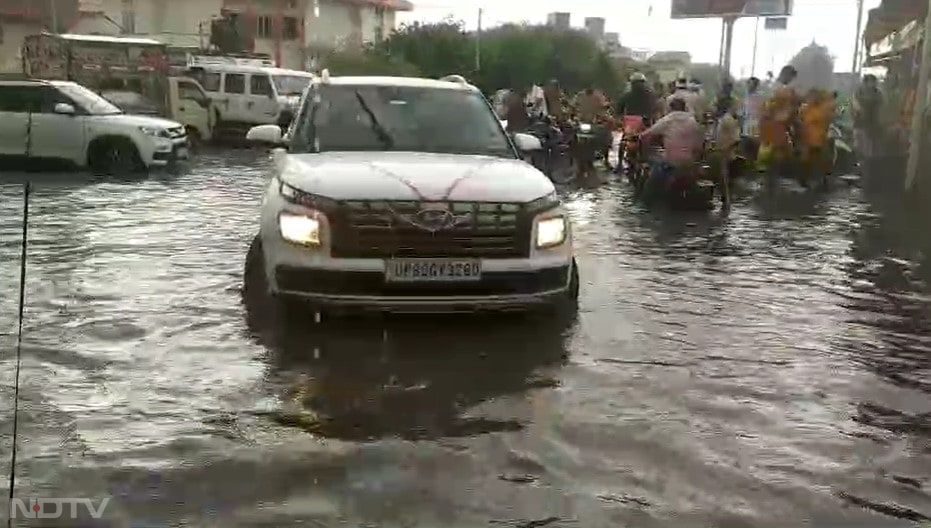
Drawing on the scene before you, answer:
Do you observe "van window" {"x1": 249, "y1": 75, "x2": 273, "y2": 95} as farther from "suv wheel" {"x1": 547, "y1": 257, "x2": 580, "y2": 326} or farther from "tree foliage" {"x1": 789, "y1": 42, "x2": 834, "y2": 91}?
"tree foliage" {"x1": 789, "y1": 42, "x2": 834, "y2": 91}

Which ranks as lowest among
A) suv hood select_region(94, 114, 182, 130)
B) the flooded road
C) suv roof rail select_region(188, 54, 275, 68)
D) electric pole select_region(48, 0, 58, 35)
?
the flooded road

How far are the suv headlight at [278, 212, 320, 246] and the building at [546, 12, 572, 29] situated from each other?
166 feet

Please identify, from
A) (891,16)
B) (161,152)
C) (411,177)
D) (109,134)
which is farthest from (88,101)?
(891,16)

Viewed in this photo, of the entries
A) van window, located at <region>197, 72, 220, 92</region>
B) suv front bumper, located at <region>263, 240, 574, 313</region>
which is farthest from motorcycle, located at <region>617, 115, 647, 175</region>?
van window, located at <region>197, 72, 220, 92</region>

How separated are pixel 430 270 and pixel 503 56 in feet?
135

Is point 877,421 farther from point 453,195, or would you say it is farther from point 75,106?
point 75,106

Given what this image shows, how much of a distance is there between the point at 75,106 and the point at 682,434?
46.6 feet

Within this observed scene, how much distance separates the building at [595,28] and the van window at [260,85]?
2951 cm

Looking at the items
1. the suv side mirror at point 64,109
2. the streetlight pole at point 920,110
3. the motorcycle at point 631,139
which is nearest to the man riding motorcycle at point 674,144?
the motorcycle at point 631,139

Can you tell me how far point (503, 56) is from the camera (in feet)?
152

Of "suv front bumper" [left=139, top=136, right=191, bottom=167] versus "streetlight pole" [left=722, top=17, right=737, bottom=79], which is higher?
"streetlight pole" [left=722, top=17, right=737, bottom=79]

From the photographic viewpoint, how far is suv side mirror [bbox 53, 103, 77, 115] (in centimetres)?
1594

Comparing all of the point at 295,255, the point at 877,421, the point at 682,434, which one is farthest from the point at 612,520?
the point at 295,255

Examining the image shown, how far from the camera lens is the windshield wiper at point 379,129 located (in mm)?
7471
